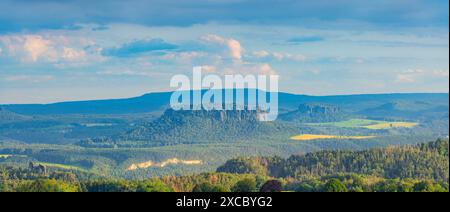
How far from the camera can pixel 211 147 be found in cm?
18625

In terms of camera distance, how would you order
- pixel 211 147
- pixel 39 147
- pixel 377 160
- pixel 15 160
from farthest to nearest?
pixel 39 147 < pixel 211 147 < pixel 15 160 < pixel 377 160

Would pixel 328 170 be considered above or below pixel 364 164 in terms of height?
below

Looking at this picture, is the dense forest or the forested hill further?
the forested hill

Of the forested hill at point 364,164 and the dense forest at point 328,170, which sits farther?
the forested hill at point 364,164

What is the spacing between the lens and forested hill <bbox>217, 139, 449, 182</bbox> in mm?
95625

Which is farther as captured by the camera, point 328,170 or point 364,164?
point 364,164

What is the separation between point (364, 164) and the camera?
105 metres

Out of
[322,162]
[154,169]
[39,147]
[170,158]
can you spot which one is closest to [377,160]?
[322,162]

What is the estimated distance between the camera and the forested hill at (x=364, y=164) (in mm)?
95625
